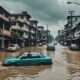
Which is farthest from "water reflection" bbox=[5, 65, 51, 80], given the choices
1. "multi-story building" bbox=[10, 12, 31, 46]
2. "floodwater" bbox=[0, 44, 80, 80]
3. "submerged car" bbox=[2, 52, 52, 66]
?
"multi-story building" bbox=[10, 12, 31, 46]

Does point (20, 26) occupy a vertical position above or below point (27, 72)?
above

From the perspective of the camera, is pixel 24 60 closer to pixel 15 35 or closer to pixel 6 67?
pixel 6 67

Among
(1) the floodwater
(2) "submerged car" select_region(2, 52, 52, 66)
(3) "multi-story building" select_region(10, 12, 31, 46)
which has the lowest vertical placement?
(1) the floodwater

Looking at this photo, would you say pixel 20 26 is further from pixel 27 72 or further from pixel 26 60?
pixel 27 72

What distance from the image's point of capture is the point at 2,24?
59.4m

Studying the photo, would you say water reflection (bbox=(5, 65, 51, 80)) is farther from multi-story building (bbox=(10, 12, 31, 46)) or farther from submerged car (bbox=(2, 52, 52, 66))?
multi-story building (bbox=(10, 12, 31, 46))

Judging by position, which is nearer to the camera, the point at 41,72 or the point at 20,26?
the point at 41,72

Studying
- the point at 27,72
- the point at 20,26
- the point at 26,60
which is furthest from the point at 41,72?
the point at 20,26

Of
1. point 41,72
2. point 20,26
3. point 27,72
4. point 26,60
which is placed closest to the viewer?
point 27,72

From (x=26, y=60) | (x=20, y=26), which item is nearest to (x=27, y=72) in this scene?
(x=26, y=60)

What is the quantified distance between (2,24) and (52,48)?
1334 cm

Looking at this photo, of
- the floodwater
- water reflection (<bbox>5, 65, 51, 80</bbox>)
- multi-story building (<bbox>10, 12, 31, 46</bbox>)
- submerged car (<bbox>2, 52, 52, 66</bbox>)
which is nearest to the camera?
the floodwater

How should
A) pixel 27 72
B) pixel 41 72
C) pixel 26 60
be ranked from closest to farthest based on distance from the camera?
pixel 27 72 → pixel 41 72 → pixel 26 60

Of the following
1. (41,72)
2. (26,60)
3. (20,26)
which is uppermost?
(20,26)
